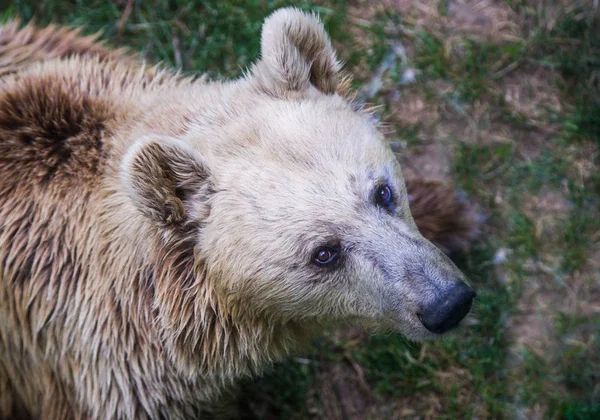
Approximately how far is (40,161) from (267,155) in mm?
1313

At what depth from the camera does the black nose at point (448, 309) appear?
2.86 m

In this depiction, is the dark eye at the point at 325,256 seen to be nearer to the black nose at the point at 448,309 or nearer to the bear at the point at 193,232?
the bear at the point at 193,232

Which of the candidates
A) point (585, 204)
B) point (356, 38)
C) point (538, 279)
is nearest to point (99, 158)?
point (356, 38)

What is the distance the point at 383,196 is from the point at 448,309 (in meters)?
0.62

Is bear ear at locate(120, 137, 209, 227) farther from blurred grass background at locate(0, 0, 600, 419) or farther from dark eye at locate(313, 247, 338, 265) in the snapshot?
blurred grass background at locate(0, 0, 600, 419)

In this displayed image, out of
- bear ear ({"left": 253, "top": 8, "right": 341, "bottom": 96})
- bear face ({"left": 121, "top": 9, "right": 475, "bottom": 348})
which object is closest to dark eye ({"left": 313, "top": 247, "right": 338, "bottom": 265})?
bear face ({"left": 121, "top": 9, "right": 475, "bottom": 348})

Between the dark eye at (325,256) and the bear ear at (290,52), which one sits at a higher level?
the bear ear at (290,52)

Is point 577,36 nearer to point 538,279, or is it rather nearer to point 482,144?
point 482,144

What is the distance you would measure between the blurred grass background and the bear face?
1.80 meters

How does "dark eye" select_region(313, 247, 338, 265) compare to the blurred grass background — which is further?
the blurred grass background

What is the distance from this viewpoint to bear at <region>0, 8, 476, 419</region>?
2914mm

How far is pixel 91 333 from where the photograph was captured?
10.9ft

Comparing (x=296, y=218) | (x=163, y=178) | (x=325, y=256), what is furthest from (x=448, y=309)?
(x=163, y=178)

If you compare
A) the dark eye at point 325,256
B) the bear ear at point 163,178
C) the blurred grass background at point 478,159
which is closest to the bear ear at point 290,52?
the bear ear at point 163,178
